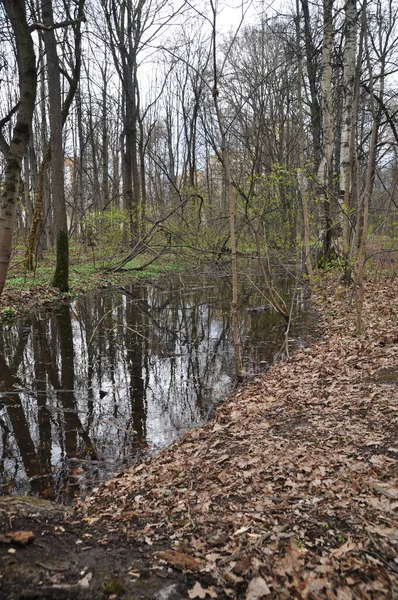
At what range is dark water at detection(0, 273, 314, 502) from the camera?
4.32 m

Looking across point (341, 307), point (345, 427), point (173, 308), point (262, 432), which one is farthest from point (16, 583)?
point (173, 308)

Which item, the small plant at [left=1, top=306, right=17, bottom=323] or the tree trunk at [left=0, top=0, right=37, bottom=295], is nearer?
the tree trunk at [left=0, top=0, right=37, bottom=295]

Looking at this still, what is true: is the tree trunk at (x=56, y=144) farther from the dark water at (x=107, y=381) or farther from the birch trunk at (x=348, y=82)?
the birch trunk at (x=348, y=82)

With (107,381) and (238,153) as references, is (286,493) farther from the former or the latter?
A: (238,153)

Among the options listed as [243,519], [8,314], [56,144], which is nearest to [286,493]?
[243,519]

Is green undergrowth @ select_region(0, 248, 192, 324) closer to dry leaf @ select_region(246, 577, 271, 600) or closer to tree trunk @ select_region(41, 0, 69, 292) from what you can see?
tree trunk @ select_region(41, 0, 69, 292)

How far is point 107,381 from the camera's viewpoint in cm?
648

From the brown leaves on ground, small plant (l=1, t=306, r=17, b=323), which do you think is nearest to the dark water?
small plant (l=1, t=306, r=17, b=323)

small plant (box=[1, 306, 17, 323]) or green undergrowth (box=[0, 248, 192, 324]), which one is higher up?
green undergrowth (box=[0, 248, 192, 324])

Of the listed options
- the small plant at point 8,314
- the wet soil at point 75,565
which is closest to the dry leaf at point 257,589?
the wet soil at point 75,565

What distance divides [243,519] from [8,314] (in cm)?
897

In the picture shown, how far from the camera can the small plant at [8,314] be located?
32.0ft

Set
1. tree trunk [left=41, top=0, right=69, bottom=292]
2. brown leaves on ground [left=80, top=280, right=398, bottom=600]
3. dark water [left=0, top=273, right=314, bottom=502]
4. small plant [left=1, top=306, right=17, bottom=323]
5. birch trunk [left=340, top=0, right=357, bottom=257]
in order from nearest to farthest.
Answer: brown leaves on ground [left=80, top=280, right=398, bottom=600] → dark water [left=0, top=273, right=314, bottom=502] → small plant [left=1, top=306, right=17, bottom=323] → birch trunk [left=340, top=0, right=357, bottom=257] → tree trunk [left=41, top=0, right=69, bottom=292]

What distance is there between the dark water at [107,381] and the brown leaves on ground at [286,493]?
59 centimetres
